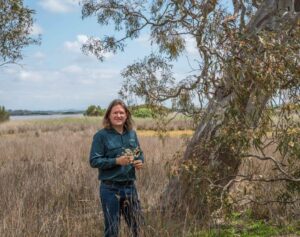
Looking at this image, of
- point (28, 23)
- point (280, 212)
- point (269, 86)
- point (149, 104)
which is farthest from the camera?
point (28, 23)

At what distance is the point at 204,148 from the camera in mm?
5633

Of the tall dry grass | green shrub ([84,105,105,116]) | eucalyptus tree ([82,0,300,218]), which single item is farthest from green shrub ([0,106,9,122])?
eucalyptus tree ([82,0,300,218])

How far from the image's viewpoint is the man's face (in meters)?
4.61

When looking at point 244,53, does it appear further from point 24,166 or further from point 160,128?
point 24,166

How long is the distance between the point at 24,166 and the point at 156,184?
3853 millimetres

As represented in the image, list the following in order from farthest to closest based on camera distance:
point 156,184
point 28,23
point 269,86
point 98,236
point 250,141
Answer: point 28,23 → point 156,184 → point 98,236 → point 250,141 → point 269,86

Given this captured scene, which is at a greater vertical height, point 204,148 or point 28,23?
point 28,23

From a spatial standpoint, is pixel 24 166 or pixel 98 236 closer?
pixel 98 236

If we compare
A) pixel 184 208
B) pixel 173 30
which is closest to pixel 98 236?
pixel 184 208

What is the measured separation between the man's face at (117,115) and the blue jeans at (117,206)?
57 cm

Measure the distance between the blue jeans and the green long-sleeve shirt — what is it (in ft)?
0.33

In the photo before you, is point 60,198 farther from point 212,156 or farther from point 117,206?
point 117,206

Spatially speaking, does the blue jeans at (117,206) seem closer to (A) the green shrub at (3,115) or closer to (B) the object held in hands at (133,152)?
(B) the object held in hands at (133,152)

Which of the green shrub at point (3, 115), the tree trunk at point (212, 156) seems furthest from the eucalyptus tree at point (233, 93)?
the green shrub at point (3, 115)
